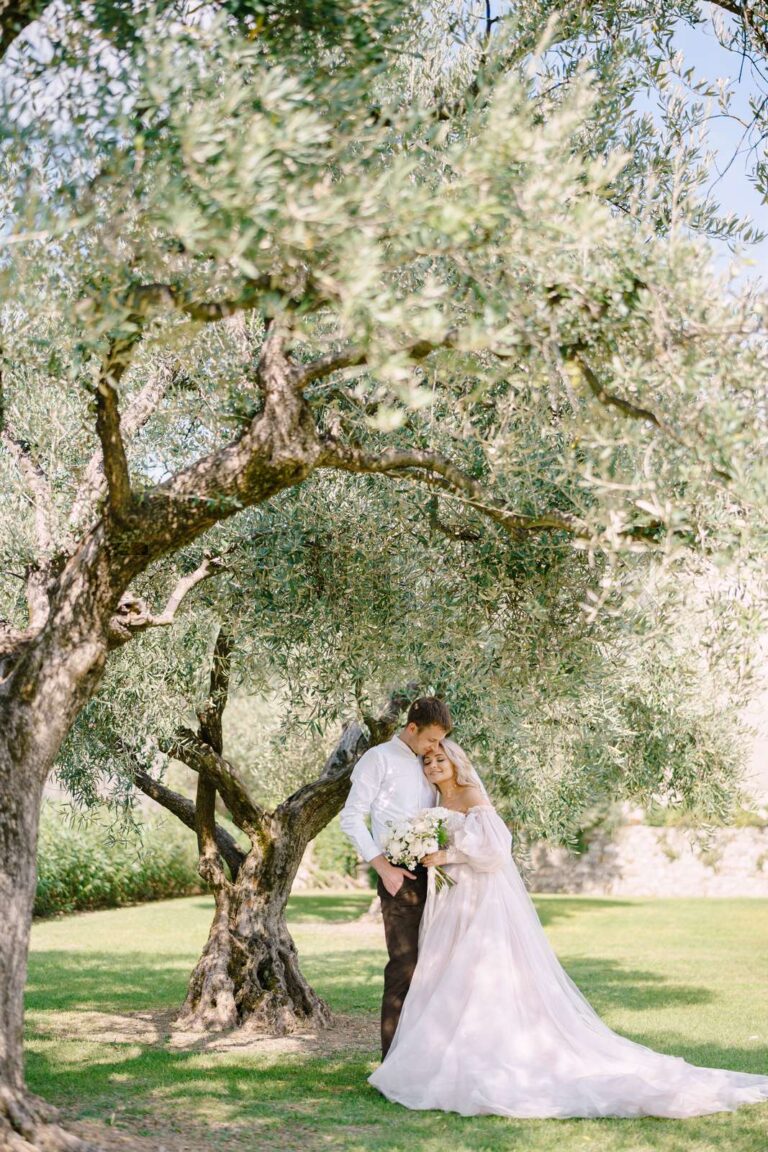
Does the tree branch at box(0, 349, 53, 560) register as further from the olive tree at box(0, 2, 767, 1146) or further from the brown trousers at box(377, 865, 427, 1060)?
the brown trousers at box(377, 865, 427, 1060)

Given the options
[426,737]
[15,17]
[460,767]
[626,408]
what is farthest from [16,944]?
[15,17]

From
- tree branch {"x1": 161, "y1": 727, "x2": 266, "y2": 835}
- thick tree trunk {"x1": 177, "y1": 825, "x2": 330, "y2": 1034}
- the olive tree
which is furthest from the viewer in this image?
tree branch {"x1": 161, "y1": 727, "x2": 266, "y2": 835}

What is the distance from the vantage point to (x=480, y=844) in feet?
26.9

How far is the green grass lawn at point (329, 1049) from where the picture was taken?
273 inches

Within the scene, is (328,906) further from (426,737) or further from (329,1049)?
(426,737)

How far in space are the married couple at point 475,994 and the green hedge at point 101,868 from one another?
57.4ft

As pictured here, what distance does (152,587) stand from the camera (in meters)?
9.39

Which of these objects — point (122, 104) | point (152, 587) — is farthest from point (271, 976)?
point (122, 104)

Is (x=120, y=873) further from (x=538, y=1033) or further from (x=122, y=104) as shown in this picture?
(x=122, y=104)

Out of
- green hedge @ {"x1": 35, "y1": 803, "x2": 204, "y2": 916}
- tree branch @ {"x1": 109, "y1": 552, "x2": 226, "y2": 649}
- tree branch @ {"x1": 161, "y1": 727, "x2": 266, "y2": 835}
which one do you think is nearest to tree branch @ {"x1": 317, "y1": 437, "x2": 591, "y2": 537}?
tree branch @ {"x1": 109, "y1": 552, "x2": 226, "y2": 649}

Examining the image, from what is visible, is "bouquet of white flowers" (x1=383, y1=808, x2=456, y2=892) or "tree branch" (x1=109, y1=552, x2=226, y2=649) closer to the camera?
"tree branch" (x1=109, y1=552, x2=226, y2=649)

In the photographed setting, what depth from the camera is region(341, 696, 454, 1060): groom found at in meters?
8.41

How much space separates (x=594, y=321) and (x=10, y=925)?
13.3ft

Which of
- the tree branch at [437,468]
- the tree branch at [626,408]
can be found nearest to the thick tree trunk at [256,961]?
the tree branch at [437,468]
